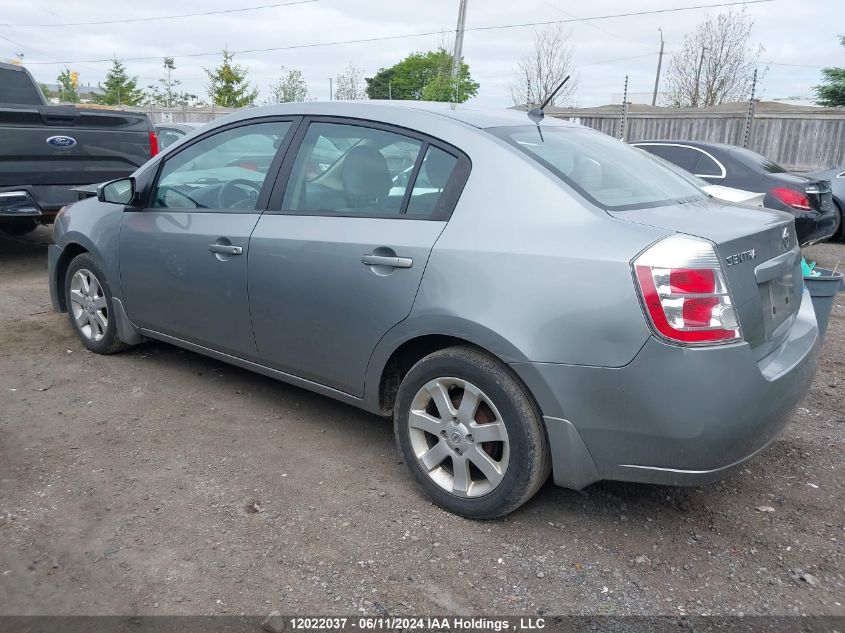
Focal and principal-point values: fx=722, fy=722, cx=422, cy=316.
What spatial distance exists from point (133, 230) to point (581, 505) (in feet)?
10.1

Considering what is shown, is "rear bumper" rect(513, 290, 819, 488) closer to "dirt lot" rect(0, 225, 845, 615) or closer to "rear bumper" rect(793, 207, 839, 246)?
"dirt lot" rect(0, 225, 845, 615)

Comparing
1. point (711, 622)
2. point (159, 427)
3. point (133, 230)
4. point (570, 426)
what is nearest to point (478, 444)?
point (570, 426)

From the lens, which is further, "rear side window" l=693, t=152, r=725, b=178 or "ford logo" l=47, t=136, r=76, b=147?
"rear side window" l=693, t=152, r=725, b=178

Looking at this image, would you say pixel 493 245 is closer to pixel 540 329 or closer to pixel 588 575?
pixel 540 329

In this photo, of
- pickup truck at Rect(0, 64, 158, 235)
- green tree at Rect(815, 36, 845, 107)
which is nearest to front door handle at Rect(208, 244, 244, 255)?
pickup truck at Rect(0, 64, 158, 235)

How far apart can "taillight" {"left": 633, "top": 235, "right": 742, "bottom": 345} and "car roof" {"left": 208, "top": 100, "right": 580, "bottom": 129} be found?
110 centimetres

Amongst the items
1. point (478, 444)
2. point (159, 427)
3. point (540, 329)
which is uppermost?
point (540, 329)

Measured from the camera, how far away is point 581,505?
3223mm

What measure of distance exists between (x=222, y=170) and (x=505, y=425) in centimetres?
244

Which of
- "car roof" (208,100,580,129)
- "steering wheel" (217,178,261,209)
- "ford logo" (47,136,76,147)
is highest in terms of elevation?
"car roof" (208,100,580,129)

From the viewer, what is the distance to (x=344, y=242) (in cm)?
331

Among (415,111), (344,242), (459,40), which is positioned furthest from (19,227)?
(459,40)

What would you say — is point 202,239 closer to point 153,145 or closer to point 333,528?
point 333,528

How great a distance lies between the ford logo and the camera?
708cm
